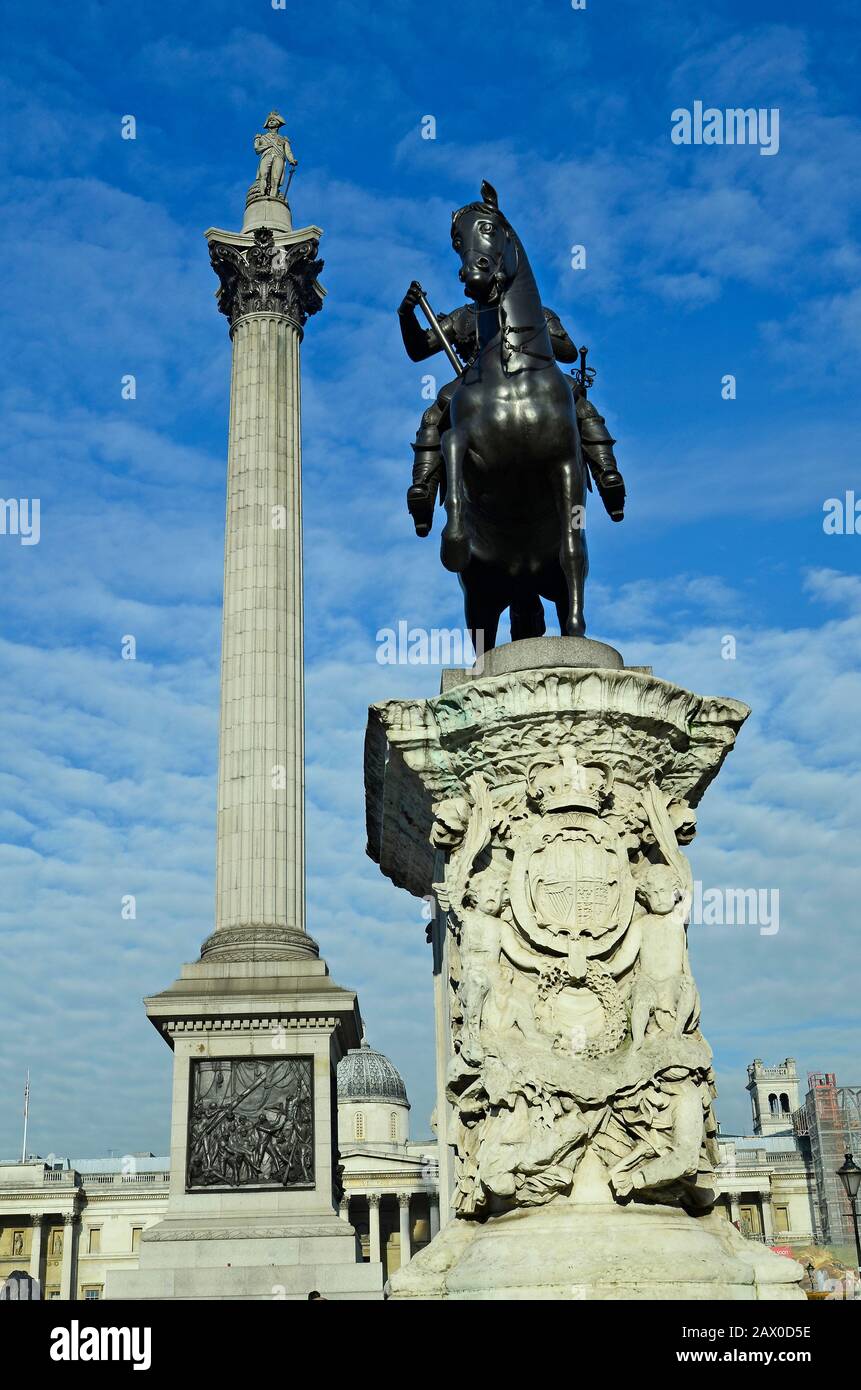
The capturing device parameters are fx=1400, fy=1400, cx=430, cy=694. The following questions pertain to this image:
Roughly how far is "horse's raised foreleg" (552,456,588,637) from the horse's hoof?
2.09 feet

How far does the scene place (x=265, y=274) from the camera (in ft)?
113

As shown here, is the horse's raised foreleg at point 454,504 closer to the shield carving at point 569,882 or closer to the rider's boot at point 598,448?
the rider's boot at point 598,448

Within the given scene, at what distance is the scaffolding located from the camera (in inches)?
2467

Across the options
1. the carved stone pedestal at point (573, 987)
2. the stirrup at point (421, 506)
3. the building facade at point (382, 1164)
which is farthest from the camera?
the building facade at point (382, 1164)

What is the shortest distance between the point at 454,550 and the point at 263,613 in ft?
75.9

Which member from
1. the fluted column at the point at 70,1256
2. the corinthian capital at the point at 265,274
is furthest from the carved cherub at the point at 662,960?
the fluted column at the point at 70,1256

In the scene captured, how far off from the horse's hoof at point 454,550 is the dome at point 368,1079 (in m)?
95.8

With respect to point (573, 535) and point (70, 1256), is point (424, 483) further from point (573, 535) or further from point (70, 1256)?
point (70, 1256)

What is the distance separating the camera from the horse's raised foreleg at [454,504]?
8898 mm

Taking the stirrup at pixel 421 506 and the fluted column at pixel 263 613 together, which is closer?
the stirrup at pixel 421 506

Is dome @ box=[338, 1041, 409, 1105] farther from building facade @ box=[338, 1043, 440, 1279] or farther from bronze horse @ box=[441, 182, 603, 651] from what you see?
bronze horse @ box=[441, 182, 603, 651]

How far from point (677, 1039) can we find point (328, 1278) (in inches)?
693
